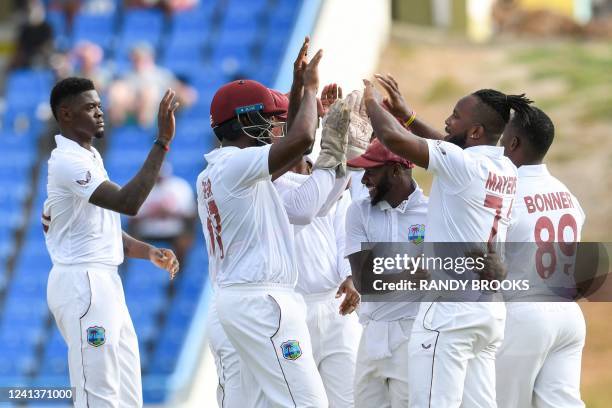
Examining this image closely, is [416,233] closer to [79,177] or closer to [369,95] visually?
[369,95]

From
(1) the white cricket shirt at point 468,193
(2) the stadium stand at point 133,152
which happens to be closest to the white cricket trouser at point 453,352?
(1) the white cricket shirt at point 468,193

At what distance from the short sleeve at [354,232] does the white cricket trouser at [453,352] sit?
0.86 meters

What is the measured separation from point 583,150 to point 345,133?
44.0ft

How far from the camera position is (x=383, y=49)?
847 inches

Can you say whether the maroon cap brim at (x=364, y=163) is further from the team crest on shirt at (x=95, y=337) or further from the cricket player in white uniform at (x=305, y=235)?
the team crest on shirt at (x=95, y=337)

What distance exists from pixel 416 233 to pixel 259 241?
116 centimetres

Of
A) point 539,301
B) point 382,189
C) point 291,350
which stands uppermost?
point 382,189

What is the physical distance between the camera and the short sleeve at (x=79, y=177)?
23.5ft

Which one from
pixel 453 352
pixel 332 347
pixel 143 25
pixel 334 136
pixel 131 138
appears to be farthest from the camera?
pixel 143 25

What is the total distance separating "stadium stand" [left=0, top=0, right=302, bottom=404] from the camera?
1492 centimetres

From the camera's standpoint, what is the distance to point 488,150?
6.59 metres

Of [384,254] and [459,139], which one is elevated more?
[459,139]

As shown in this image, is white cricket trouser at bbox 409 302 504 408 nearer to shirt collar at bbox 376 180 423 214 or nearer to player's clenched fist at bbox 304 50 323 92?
shirt collar at bbox 376 180 423 214

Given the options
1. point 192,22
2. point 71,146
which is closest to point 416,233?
point 71,146
